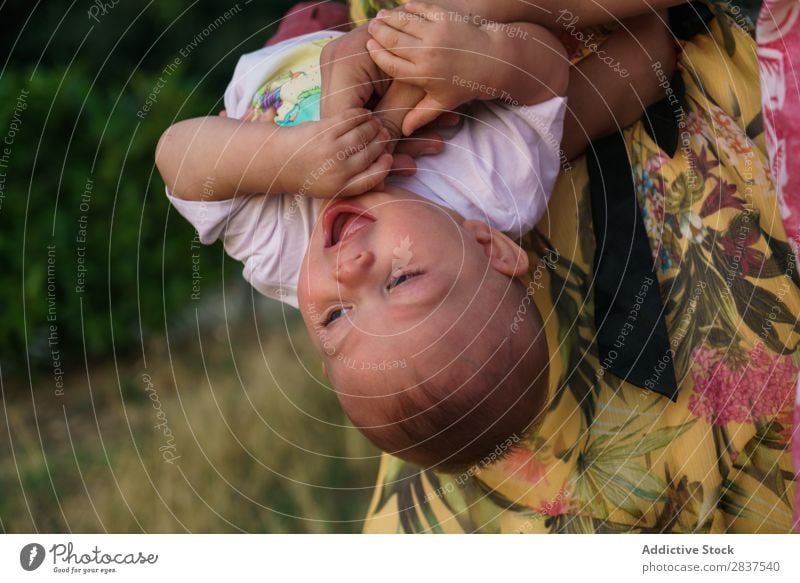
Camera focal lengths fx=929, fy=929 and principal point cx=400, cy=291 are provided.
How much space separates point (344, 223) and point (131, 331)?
0.82m

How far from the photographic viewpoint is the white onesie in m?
0.77

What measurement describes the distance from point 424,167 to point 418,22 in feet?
0.40

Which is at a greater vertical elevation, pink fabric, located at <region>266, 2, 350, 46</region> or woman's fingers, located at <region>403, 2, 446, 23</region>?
woman's fingers, located at <region>403, 2, 446, 23</region>

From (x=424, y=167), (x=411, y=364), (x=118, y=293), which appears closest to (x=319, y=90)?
(x=424, y=167)

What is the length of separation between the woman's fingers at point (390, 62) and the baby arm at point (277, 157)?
4 cm

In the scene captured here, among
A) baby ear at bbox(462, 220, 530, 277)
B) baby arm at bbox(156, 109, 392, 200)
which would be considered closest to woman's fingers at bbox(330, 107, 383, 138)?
baby arm at bbox(156, 109, 392, 200)

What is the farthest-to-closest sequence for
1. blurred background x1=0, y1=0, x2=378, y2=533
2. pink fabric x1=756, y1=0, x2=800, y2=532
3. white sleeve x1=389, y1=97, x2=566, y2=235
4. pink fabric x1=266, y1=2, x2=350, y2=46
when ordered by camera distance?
blurred background x1=0, y1=0, x2=378, y2=533, pink fabric x1=266, y1=2, x2=350, y2=46, white sleeve x1=389, y1=97, x2=566, y2=235, pink fabric x1=756, y1=0, x2=800, y2=532

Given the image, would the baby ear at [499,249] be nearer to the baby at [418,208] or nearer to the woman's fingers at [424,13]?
the baby at [418,208]

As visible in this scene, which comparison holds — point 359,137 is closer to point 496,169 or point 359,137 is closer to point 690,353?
point 496,169

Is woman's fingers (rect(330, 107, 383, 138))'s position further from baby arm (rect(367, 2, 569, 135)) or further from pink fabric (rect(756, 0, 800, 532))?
pink fabric (rect(756, 0, 800, 532))

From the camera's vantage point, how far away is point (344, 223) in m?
0.76

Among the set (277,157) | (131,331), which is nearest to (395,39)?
(277,157)

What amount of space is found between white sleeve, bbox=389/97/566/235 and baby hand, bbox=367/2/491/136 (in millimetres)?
48

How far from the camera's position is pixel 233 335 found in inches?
63.0
